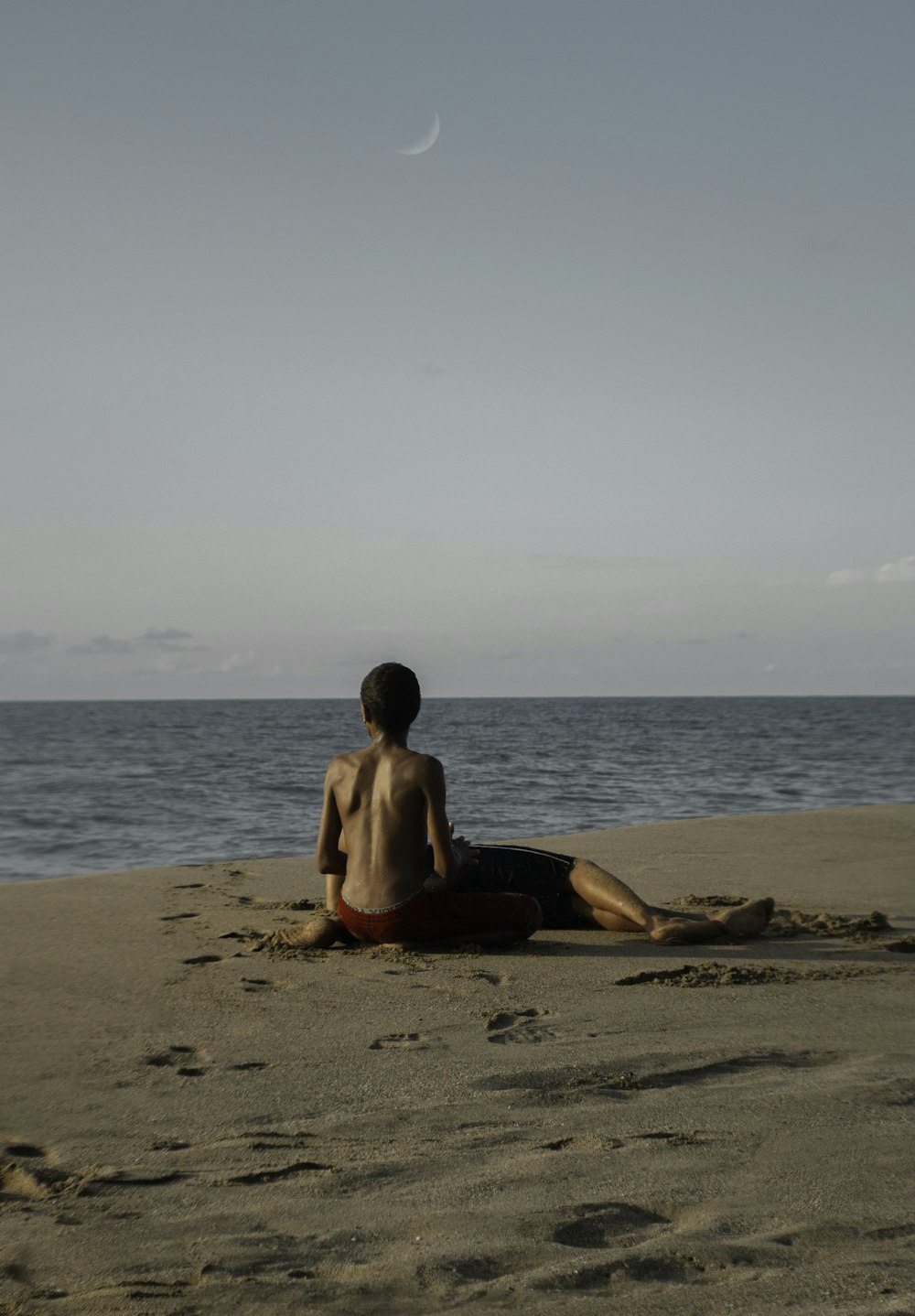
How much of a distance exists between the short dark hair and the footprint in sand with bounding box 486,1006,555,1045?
1.54 meters

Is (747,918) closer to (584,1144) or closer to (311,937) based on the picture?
(311,937)

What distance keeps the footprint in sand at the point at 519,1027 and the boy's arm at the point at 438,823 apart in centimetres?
94

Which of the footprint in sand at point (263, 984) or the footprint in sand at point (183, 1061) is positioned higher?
the footprint in sand at point (183, 1061)

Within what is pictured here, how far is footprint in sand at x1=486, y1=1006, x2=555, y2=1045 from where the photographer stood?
382 cm

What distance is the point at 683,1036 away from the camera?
3.79m

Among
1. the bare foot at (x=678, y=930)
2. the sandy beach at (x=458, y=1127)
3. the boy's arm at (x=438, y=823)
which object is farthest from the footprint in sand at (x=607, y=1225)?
the bare foot at (x=678, y=930)

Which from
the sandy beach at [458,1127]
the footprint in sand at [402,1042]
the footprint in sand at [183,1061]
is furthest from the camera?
the footprint in sand at [402,1042]

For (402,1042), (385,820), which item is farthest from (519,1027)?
(385,820)

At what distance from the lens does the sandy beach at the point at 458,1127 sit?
222 cm

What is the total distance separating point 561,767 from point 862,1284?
22.2m

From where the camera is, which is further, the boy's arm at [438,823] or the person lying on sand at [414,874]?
the person lying on sand at [414,874]

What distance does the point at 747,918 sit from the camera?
5496mm

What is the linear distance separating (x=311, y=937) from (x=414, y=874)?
630 millimetres

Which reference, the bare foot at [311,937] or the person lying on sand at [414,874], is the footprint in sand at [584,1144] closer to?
the person lying on sand at [414,874]
